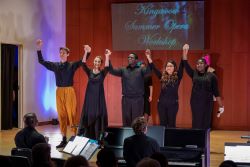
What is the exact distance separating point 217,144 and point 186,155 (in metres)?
3.52

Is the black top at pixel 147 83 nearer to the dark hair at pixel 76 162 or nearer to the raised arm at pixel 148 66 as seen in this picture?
the raised arm at pixel 148 66

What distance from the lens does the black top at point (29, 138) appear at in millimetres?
5266

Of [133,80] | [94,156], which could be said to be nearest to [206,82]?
[133,80]

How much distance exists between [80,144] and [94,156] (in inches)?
33.8

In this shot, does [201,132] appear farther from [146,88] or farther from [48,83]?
[48,83]

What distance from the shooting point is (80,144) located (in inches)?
238

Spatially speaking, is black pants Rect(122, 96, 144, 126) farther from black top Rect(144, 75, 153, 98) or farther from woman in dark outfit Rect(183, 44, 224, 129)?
black top Rect(144, 75, 153, 98)

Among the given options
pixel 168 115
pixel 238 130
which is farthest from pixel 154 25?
pixel 168 115

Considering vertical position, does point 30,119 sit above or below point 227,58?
below

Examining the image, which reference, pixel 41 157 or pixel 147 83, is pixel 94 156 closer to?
pixel 147 83

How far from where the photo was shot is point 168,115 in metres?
7.16

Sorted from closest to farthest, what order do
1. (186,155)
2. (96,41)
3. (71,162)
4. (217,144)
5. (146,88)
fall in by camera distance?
(71,162) → (186,155) → (217,144) → (146,88) → (96,41)

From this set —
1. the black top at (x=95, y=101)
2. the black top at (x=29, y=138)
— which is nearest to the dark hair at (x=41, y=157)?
the black top at (x=29, y=138)

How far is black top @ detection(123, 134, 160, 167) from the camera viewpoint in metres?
4.43
